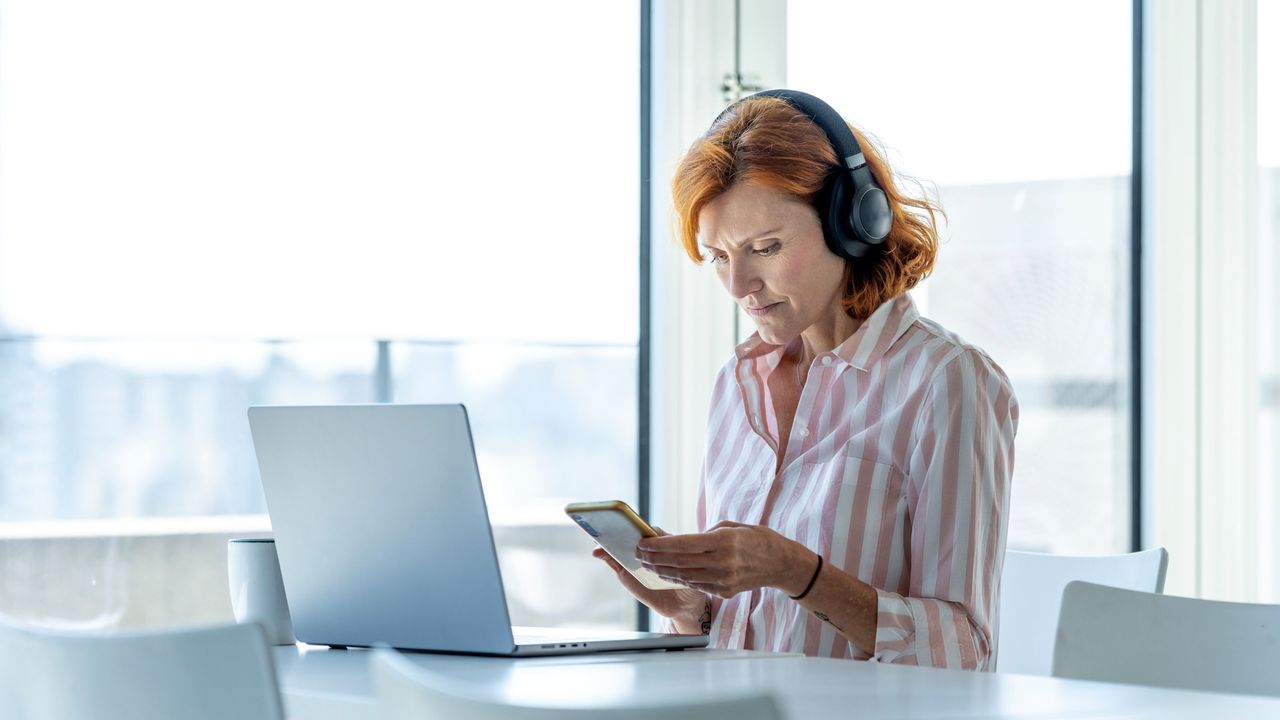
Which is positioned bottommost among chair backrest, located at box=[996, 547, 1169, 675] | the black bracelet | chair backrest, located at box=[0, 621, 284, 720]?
chair backrest, located at box=[996, 547, 1169, 675]

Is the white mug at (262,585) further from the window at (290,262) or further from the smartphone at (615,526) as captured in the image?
the window at (290,262)

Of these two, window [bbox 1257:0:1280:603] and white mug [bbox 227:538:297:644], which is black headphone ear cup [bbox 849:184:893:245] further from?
window [bbox 1257:0:1280:603]

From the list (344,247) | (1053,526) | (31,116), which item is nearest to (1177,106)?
(1053,526)

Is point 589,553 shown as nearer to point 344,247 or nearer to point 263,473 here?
point 344,247

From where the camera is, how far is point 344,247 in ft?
9.05

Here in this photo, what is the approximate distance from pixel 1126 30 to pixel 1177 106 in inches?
10.1

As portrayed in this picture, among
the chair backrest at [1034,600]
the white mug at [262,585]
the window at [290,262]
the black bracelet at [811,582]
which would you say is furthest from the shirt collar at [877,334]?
the window at [290,262]

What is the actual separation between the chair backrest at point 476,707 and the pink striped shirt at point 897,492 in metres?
0.87

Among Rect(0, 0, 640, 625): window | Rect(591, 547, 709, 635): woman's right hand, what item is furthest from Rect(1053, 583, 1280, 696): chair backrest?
Rect(0, 0, 640, 625): window

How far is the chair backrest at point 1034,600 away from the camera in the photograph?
210 centimetres

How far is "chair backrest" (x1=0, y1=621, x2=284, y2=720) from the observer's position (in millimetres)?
874

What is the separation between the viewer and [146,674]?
91cm

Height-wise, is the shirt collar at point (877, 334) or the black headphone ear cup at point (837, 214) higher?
the black headphone ear cup at point (837, 214)

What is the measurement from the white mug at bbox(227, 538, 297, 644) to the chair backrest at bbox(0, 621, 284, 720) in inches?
20.3
